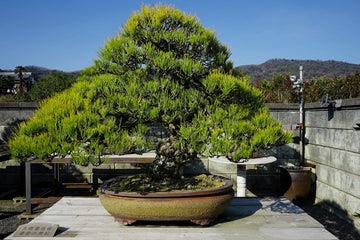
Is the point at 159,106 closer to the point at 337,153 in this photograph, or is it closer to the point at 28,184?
the point at 28,184

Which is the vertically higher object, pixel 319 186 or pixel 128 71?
pixel 128 71

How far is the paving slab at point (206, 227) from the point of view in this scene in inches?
72.9

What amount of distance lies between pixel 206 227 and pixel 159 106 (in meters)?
0.84

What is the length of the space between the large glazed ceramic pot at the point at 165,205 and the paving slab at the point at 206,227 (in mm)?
71

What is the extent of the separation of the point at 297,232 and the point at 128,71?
1515 millimetres

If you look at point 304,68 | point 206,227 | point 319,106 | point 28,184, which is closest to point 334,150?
point 319,106

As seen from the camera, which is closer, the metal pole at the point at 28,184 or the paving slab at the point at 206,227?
the paving slab at the point at 206,227

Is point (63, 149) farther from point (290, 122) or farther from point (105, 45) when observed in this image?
point (290, 122)

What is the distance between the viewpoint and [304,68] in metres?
42.2

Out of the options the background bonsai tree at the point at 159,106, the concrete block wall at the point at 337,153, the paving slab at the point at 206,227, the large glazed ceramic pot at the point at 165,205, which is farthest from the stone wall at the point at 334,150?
the large glazed ceramic pot at the point at 165,205

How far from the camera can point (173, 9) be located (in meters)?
2.20

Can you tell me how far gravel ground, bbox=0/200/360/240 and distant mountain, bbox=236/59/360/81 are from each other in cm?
3431

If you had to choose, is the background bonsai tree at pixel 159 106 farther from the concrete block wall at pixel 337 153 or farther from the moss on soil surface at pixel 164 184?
the concrete block wall at pixel 337 153

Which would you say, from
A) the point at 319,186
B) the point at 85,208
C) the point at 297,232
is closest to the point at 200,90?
the point at 297,232
